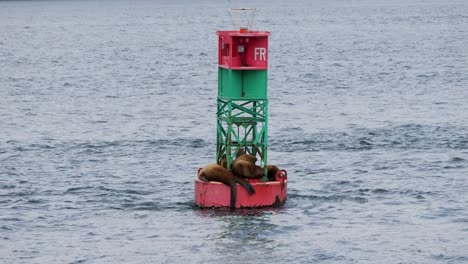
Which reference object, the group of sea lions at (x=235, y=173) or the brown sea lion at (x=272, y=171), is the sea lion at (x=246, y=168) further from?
the brown sea lion at (x=272, y=171)

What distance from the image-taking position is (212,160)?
52688 millimetres

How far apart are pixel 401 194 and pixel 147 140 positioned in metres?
17.8

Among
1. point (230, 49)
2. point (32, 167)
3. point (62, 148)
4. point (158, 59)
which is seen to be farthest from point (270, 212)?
point (158, 59)

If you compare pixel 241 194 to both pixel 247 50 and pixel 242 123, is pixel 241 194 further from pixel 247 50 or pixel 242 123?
pixel 247 50

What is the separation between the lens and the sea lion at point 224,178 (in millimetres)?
39625

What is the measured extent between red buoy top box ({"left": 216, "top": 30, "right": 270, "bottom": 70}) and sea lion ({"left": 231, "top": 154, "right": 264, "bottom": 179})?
2973 millimetres

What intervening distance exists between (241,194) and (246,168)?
829mm

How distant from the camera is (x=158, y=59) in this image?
125438 millimetres

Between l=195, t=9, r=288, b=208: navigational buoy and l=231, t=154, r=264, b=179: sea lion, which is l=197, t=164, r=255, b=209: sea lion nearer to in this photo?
l=195, t=9, r=288, b=208: navigational buoy

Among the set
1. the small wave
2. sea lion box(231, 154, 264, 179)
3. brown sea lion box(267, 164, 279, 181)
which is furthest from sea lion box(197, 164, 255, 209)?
the small wave

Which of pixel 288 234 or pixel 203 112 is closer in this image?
pixel 288 234

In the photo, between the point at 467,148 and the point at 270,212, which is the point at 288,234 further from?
the point at 467,148

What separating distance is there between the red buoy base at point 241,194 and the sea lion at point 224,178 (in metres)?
0.12

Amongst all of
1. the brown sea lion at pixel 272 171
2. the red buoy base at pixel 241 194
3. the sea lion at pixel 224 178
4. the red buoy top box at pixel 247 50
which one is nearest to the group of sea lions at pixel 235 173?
the sea lion at pixel 224 178
